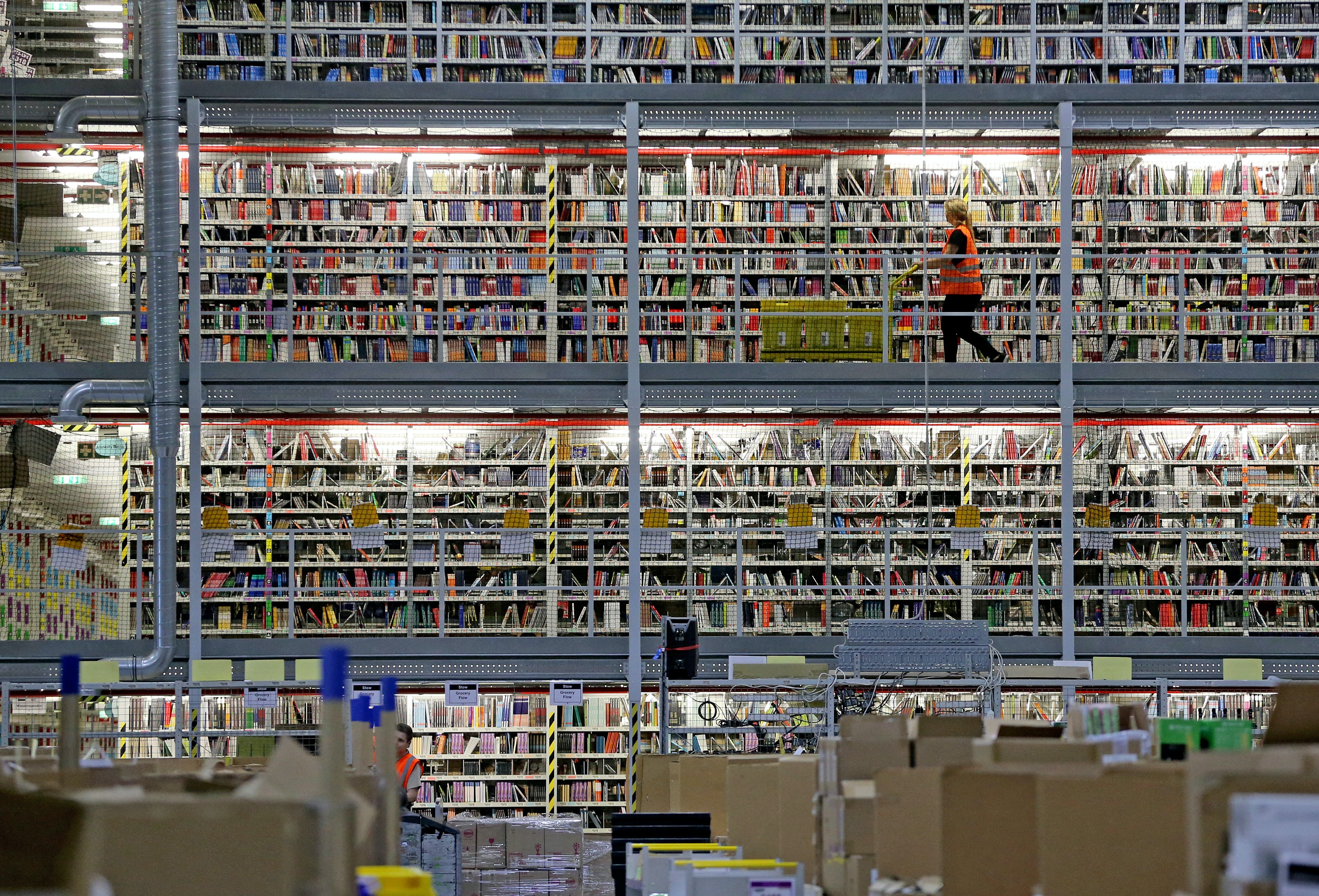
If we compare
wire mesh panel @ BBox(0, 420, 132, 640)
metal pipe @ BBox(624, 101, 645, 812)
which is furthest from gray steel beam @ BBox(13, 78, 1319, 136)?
wire mesh panel @ BBox(0, 420, 132, 640)

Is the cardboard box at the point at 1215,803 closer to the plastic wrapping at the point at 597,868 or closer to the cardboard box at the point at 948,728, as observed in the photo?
→ the cardboard box at the point at 948,728

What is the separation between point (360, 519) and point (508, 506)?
5.33ft

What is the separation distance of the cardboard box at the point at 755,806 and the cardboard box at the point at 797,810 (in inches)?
1.5

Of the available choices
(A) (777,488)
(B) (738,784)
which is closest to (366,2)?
(A) (777,488)

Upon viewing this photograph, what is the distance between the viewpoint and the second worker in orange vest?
8.34 meters

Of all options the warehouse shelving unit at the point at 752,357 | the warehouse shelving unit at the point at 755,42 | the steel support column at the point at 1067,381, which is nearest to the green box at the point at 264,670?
the warehouse shelving unit at the point at 752,357

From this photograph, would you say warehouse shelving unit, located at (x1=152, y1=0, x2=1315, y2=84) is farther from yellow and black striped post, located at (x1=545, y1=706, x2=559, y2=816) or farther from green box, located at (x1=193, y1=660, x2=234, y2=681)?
yellow and black striped post, located at (x1=545, y1=706, x2=559, y2=816)

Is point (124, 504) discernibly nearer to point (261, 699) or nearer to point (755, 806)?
point (261, 699)

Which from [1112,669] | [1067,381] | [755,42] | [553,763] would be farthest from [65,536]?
[1112,669]

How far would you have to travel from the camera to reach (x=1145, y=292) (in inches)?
392

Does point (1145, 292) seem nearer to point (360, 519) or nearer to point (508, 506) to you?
point (508, 506)

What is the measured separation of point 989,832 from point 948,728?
126 cm

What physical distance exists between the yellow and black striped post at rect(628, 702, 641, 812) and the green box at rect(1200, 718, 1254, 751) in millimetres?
3931

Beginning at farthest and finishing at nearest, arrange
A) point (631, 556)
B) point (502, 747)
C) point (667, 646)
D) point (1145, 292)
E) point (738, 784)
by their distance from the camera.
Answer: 1. point (1145, 292)
2. point (502, 747)
3. point (631, 556)
4. point (667, 646)
5. point (738, 784)
